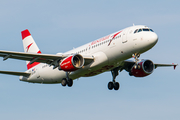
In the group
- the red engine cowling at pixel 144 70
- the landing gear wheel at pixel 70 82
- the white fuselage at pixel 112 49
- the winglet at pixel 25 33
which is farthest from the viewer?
the winglet at pixel 25 33

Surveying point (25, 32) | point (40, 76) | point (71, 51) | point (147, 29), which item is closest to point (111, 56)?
point (147, 29)

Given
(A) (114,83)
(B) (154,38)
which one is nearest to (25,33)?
(A) (114,83)

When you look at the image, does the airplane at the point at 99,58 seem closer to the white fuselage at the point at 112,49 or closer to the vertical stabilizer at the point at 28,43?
the white fuselage at the point at 112,49

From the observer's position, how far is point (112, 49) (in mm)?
40281

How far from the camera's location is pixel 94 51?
4238cm

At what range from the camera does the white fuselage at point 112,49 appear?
1524 inches

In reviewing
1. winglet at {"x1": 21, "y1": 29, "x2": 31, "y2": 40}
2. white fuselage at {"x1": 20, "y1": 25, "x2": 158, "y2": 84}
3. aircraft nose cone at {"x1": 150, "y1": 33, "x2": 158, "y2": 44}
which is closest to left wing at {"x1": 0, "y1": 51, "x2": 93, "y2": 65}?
white fuselage at {"x1": 20, "y1": 25, "x2": 158, "y2": 84}

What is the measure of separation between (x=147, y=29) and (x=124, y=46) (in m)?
3.08

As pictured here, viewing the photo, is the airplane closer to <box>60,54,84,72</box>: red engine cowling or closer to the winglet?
<box>60,54,84,72</box>: red engine cowling

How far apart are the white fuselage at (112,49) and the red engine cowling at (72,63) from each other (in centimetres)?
142

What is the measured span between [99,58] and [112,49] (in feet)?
6.41

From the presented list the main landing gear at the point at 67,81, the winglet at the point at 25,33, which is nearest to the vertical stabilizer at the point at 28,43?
the winglet at the point at 25,33

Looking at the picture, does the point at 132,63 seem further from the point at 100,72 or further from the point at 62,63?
the point at 62,63

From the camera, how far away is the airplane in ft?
129
